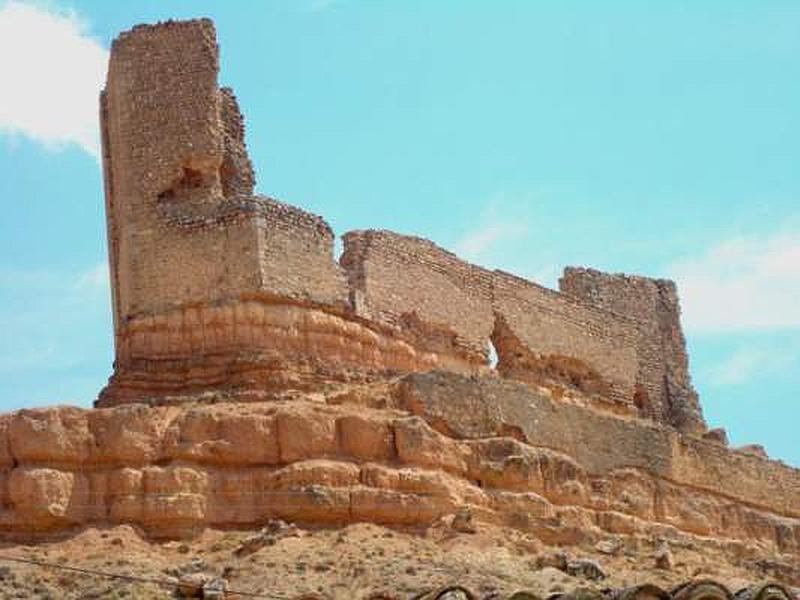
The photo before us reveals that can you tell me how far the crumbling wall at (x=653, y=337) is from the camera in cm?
3884

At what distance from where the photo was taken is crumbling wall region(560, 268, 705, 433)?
38844mm

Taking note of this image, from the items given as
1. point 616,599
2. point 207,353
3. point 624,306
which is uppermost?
point 624,306

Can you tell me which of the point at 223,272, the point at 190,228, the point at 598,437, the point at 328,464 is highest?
the point at 190,228

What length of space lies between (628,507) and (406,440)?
16.6ft

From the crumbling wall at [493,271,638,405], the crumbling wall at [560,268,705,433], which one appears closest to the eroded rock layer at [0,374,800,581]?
the crumbling wall at [493,271,638,405]

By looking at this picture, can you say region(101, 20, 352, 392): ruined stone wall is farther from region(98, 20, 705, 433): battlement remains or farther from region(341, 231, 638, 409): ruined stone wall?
region(341, 231, 638, 409): ruined stone wall

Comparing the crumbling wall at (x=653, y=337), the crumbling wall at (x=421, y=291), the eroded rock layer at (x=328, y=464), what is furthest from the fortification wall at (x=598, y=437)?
the crumbling wall at (x=653, y=337)

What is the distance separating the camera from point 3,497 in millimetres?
26219

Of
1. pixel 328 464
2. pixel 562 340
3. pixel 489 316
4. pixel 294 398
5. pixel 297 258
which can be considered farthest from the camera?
pixel 562 340

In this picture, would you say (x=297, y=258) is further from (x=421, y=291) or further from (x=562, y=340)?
(x=562, y=340)

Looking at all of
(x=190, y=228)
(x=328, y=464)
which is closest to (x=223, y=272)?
(x=190, y=228)

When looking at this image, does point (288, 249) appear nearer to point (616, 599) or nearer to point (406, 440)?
point (406, 440)

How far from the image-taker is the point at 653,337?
3966cm

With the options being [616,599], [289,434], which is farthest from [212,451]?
[616,599]
